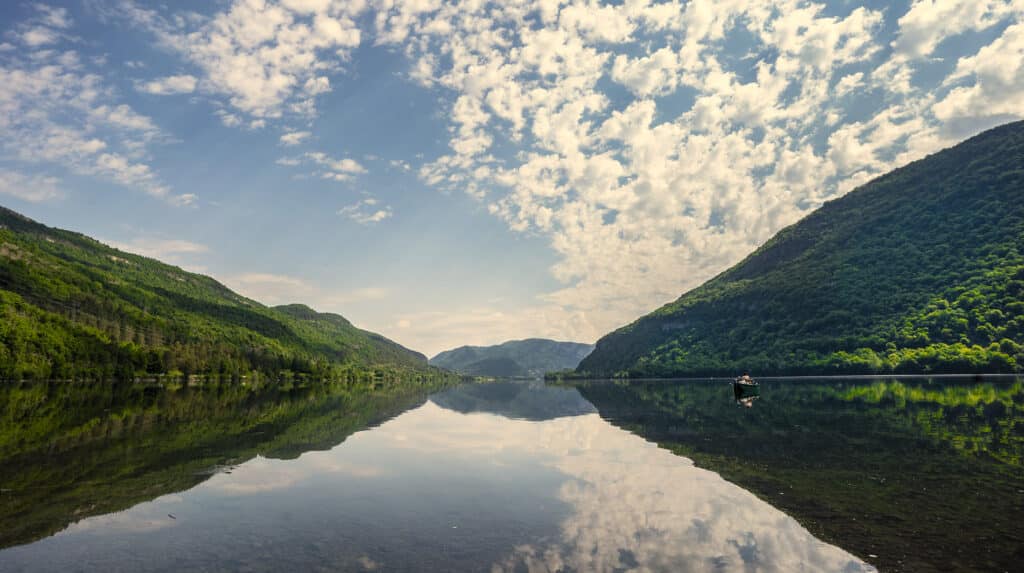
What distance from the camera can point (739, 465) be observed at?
88.8 feet

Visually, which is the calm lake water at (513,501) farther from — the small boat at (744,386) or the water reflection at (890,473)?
the small boat at (744,386)

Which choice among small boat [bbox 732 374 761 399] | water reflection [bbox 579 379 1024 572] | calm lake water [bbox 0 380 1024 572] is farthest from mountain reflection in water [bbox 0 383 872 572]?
small boat [bbox 732 374 761 399]

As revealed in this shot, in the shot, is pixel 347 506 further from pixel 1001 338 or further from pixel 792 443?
pixel 1001 338

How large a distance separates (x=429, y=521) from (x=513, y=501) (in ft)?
14.3

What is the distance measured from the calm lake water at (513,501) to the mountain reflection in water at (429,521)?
9 cm

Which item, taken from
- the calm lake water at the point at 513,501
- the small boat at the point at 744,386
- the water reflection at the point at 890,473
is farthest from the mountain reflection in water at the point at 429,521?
the small boat at the point at 744,386

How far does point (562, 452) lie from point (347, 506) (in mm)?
17727

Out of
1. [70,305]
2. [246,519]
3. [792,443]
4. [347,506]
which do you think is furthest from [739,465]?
[70,305]

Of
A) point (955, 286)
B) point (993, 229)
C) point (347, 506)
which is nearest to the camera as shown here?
point (347, 506)

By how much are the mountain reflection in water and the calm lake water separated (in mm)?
93

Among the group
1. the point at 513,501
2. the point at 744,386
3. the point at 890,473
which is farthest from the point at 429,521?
the point at 744,386

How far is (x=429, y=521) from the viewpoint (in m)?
17.2

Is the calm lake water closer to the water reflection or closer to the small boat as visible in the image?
the water reflection

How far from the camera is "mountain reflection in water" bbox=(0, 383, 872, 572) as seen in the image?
43.0 feet
